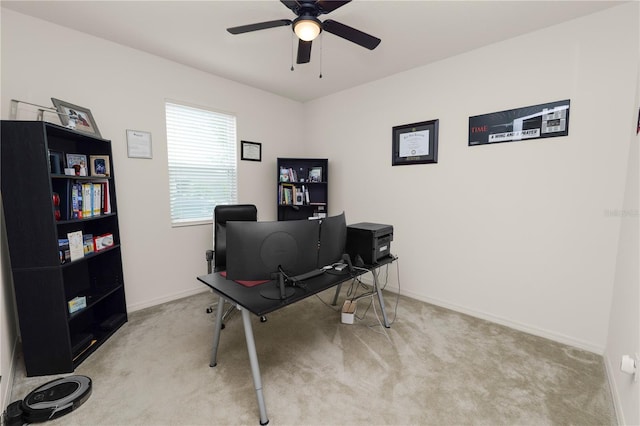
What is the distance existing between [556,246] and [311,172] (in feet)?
9.51

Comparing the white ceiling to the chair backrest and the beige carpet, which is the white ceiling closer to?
the chair backrest

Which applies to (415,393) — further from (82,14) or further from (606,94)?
(82,14)

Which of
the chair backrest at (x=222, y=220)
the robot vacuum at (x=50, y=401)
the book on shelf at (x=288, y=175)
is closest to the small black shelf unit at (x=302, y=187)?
the book on shelf at (x=288, y=175)

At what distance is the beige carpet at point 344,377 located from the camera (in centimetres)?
162

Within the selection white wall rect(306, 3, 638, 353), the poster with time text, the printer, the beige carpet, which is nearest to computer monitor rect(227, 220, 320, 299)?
the beige carpet

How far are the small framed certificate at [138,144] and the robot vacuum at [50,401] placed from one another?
1.99 meters

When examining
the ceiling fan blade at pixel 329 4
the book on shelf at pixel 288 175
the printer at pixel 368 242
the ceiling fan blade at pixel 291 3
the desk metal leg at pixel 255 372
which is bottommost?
the desk metal leg at pixel 255 372

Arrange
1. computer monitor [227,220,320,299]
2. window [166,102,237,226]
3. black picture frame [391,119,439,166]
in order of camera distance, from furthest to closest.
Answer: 1. window [166,102,237,226]
2. black picture frame [391,119,439,166]
3. computer monitor [227,220,320,299]

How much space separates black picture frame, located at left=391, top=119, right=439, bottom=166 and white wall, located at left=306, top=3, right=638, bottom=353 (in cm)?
8

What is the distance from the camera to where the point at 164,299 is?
10.3ft

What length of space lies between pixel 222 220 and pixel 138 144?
115 centimetres

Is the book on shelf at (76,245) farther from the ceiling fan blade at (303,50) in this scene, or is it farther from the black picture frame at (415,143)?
the black picture frame at (415,143)

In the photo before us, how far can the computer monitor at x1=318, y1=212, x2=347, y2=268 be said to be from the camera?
6.26 feet

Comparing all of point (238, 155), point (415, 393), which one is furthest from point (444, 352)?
point (238, 155)
